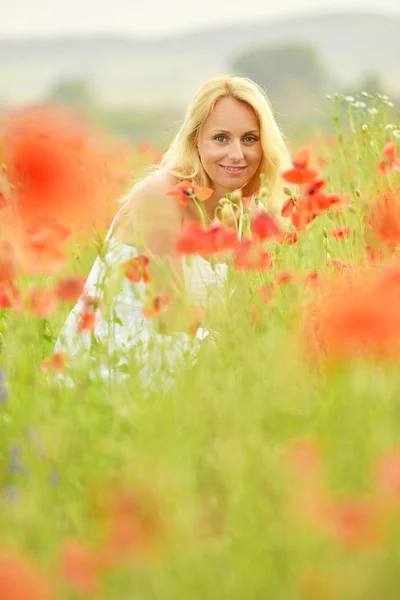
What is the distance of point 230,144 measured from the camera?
3539 millimetres

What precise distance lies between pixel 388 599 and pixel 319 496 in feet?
0.54

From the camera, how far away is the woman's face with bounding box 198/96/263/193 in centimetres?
350

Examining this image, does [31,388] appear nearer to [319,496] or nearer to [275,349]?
[275,349]

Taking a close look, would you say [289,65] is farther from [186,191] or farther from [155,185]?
[186,191]

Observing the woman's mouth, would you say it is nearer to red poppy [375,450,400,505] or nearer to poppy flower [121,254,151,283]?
poppy flower [121,254,151,283]

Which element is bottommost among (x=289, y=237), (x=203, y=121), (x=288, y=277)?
(x=288, y=277)

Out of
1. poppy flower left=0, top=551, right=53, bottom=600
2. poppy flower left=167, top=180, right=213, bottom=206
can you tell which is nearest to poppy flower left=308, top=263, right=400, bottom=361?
poppy flower left=167, top=180, right=213, bottom=206

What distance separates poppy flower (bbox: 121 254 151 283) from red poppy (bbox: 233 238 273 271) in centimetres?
25

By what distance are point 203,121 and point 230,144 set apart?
0.16m

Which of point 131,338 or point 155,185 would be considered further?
point 155,185

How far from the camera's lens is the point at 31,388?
221 cm

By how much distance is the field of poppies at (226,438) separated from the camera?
1.34 metres

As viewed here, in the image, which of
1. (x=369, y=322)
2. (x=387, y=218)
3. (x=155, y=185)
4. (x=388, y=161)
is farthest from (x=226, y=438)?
(x=155, y=185)

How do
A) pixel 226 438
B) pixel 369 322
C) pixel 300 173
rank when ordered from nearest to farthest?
pixel 369 322 < pixel 226 438 < pixel 300 173
